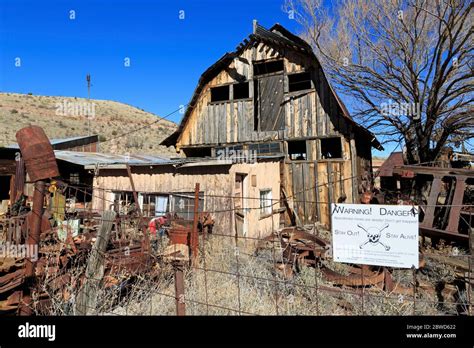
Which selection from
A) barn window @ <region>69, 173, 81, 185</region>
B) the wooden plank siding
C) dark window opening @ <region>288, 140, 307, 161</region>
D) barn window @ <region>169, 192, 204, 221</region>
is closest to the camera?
barn window @ <region>169, 192, 204, 221</region>

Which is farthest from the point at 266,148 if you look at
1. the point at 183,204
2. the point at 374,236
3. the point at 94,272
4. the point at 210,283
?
the point at 374,236

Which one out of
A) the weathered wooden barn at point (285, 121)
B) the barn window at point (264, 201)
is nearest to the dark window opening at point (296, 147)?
the weathered wooden barn at point (285, 121)

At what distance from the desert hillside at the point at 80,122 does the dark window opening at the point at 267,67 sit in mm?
24486

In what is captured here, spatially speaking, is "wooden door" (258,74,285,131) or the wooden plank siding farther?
"wooden door" (258,74,285,131)

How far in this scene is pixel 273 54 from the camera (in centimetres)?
1530

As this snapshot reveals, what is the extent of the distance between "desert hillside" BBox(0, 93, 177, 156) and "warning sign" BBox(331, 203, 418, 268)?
115 feet

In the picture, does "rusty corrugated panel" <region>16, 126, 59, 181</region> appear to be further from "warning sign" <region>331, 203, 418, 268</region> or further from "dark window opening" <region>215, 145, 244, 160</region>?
"dark window opening" <region>215, 145, 244, 160</region>

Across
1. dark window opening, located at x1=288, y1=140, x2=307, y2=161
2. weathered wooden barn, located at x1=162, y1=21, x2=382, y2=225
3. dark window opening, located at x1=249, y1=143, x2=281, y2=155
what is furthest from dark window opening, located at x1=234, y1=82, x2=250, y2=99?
dark window opening, located at x1=288, y1=140, x2=307, y2=161

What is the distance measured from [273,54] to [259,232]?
27.4 feet

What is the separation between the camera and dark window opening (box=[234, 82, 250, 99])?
1648 cm

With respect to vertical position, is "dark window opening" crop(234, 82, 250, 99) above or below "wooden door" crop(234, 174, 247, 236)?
above

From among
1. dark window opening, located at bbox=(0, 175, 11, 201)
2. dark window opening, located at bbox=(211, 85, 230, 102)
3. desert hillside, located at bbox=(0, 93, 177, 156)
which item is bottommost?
dark window opening, located at bbox=(0, 175, 11, 201)
